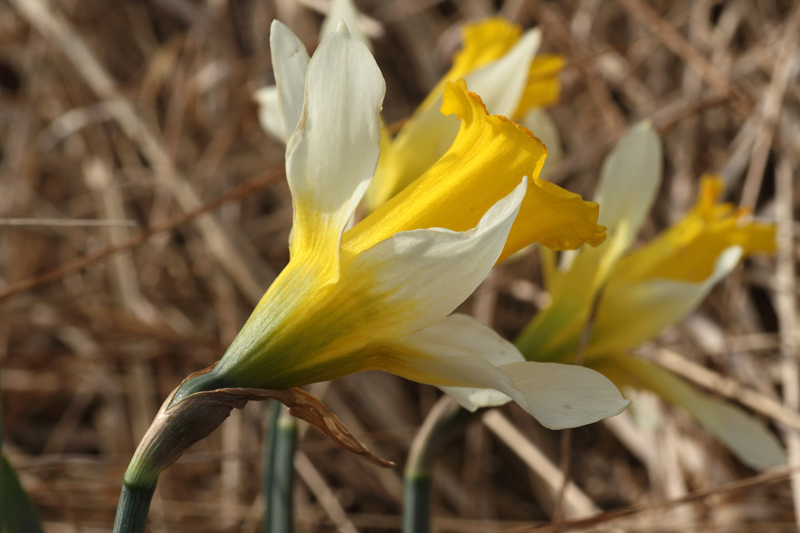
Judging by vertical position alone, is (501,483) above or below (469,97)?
below

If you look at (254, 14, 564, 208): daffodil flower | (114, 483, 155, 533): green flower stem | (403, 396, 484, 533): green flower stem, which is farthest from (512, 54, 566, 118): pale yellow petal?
(114, 483, 155, 533): green flower stem

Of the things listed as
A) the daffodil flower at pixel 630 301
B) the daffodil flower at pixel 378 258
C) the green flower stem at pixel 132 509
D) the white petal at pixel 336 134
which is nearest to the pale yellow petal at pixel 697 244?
the daffodil flower at pixel 630 301

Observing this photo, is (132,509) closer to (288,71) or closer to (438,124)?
(288,71)

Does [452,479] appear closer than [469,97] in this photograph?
No

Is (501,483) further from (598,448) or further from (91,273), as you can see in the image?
(91,273)

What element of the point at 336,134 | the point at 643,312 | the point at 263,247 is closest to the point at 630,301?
the point at 643,312

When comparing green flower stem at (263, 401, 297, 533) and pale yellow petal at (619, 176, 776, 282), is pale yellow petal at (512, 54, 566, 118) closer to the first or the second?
pale yellow petal at (619, 176, 776, 282)

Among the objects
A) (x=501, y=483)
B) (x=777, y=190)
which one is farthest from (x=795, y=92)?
(x=501, y=483)
